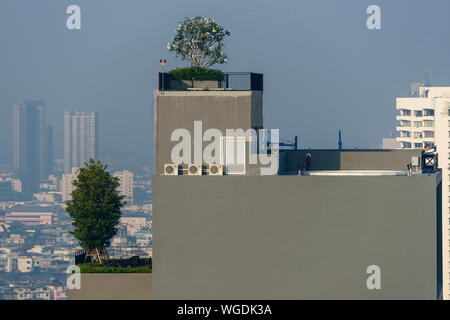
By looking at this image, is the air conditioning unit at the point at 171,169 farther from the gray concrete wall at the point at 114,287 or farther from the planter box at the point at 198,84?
the planter box at the point at 198,84

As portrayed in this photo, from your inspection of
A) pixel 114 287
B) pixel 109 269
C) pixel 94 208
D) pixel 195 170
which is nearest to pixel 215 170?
pixel 195 170

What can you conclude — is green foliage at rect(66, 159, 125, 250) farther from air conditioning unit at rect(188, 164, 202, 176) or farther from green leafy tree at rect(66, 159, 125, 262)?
air conditioning unit at rect(188, 164, 202, 176)

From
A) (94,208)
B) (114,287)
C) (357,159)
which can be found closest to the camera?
(114,287)

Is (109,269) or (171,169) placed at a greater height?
(171,169)

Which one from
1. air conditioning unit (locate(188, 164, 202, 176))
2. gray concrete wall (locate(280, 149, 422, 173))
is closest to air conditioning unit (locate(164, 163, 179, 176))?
air conditioning unit (locate(188, 164, 202, 176))

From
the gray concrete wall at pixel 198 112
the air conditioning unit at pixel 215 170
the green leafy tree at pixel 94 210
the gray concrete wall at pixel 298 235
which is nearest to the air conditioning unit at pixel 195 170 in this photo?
the gray concrete wall at pixel 298 235

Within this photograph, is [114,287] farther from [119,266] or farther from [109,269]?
[119,266]
